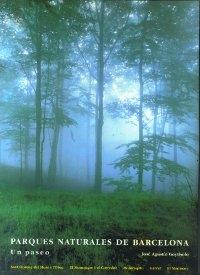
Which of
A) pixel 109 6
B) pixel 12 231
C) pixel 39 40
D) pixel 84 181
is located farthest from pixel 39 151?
pixel 109 6

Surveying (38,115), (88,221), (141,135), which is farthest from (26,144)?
(141,135)

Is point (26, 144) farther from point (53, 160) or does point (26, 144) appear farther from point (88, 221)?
point (88, 221)

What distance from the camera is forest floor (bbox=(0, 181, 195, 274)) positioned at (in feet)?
7.47

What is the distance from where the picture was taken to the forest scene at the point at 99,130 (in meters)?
2.29

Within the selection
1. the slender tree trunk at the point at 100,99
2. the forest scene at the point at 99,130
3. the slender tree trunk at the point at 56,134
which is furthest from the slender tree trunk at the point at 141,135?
the slender tree trunk at the point at 56,134

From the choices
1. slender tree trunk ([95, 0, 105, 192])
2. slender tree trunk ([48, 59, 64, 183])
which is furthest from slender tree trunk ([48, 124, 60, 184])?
slender tree trunk ([95, 0, 105, 192])

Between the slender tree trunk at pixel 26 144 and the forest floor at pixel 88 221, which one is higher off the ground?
the slender tree trunk at pixel 26 144

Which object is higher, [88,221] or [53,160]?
[53,160]

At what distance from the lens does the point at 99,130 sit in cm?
234

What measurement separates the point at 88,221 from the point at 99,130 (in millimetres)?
568

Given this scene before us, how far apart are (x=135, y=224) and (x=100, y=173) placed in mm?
382

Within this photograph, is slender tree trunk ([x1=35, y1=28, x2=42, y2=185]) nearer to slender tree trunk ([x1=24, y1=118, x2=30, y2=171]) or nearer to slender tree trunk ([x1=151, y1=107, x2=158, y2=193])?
slender tree trunk ([x1=24, y1=118, x2=30, y2=171])

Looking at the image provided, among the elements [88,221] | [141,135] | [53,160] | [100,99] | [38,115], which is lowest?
[88,221]

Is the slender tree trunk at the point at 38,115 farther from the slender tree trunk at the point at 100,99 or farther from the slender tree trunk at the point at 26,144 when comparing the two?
the slender tree trunk at the point at 100,99
